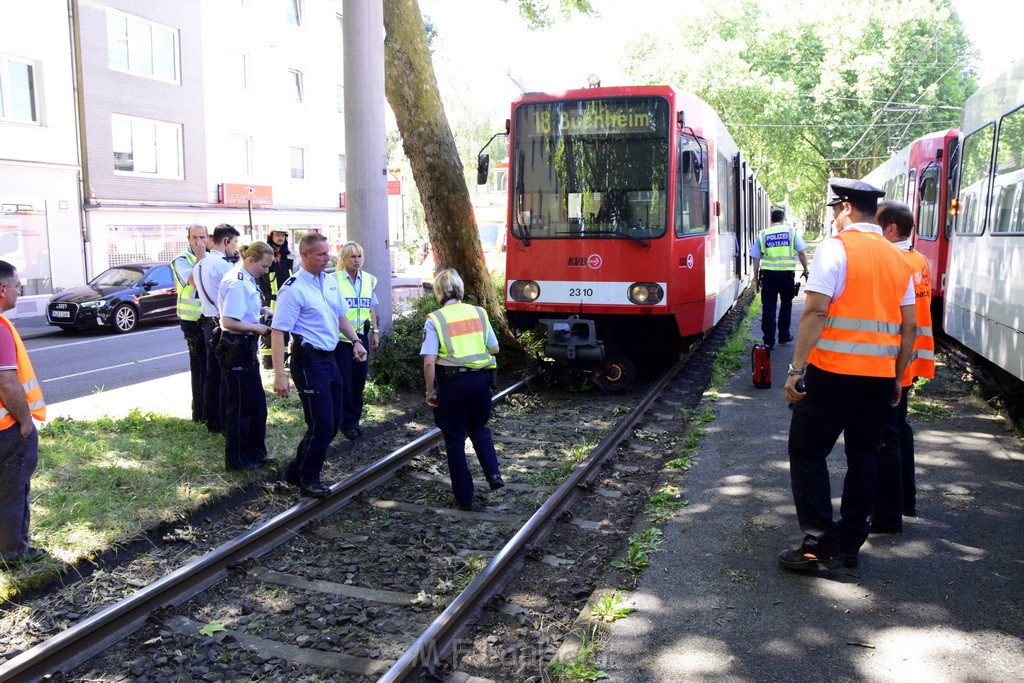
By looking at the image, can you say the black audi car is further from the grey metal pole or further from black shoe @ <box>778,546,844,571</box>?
black shoe @ <box>778,546,844,571</box>

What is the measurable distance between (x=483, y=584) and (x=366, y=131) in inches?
254

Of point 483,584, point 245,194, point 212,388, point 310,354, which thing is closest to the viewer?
point 483,584

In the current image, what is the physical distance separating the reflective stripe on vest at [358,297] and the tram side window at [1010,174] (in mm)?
5542

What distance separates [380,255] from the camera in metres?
10.0

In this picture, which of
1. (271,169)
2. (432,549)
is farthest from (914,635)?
(271,169)

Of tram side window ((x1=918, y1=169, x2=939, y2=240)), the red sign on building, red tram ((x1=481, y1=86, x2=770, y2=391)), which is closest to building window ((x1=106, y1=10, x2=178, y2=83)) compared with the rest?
the red sign on building

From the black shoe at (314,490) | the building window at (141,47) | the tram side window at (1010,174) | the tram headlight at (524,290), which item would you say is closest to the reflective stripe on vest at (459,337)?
the black shoe at (314,490)

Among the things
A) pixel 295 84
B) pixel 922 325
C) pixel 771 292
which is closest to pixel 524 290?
pixel 771 292

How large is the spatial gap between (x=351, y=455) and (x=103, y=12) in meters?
21.0

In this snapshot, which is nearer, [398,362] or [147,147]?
[398,362]

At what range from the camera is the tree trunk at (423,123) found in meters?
11.1

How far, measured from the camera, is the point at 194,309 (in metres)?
7.68

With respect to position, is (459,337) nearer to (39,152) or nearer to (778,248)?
(778,248)

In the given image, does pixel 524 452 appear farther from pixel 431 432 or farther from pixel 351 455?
pixel 351 455
